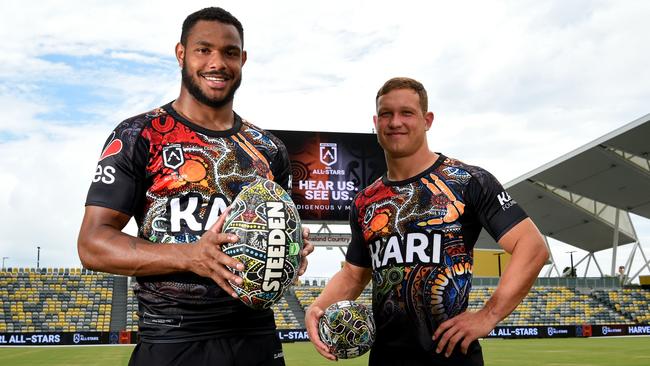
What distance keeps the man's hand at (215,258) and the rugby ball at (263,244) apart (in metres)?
0.04

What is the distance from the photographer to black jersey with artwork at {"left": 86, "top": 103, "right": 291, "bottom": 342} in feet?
11.4

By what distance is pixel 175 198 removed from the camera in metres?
3.52

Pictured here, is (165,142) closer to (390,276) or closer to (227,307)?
(227,307)

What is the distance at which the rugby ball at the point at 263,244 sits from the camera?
10.1 feet

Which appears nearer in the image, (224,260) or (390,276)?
(224,260)

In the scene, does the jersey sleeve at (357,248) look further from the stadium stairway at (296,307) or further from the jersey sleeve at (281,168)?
the stadium stairway at (296,307)

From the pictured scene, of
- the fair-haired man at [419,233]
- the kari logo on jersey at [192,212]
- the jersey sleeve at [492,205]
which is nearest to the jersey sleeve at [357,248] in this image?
the fair-haired man at [419,233]

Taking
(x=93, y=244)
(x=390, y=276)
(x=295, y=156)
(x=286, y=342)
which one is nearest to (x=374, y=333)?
(x=390, y=276)

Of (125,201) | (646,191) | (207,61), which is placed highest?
(646,191)

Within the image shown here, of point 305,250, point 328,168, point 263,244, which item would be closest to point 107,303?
point 328,168

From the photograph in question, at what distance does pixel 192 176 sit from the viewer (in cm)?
356

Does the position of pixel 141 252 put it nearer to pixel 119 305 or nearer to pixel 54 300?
pixel 119 305

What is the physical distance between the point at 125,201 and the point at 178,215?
254 mm

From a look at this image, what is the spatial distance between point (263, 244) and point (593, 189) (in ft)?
134
